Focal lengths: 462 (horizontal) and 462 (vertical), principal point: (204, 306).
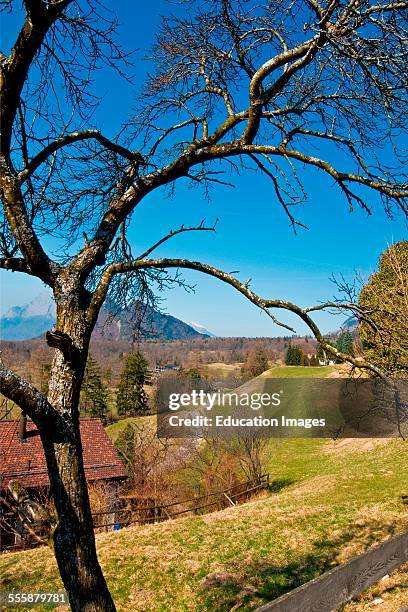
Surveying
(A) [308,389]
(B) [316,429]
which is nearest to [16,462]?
(A) [308,389]

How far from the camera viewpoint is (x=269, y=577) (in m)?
7.29

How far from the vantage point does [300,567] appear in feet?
24.9

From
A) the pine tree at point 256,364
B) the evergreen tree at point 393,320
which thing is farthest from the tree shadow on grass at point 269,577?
the pine tree at point 256,364

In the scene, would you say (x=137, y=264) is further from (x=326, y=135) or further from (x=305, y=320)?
(x=326, y=135)

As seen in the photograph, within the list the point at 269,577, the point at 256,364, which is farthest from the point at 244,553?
the point at 256,364

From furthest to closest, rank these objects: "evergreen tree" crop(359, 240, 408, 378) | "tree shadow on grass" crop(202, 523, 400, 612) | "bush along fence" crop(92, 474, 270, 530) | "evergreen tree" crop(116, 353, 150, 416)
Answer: "evergreen tree" crop(116, 353, 150, 416)
"bush along fence" crop(92, 474, 270, 530)
"tree shadow on grass" crop(202, 523, 400, 612)
"evergreen tree" crop(359, 240, 408, 378)

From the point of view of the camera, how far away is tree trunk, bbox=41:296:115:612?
306 cm

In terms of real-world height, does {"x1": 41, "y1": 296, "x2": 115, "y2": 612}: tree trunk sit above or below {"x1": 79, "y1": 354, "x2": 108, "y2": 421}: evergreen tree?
above

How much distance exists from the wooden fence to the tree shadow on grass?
253 centimetres

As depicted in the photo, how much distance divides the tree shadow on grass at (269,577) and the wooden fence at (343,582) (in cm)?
253

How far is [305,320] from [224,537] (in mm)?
8115

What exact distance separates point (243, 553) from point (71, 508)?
6701mm

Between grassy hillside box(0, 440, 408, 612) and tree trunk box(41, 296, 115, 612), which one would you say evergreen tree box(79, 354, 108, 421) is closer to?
grassy hillside box(0, 440, 408, 612)

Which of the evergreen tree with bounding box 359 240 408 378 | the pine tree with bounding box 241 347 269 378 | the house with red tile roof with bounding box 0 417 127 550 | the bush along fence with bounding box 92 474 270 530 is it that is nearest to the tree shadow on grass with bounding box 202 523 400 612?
the evergreen tree with bounding box 359 240 408 378
